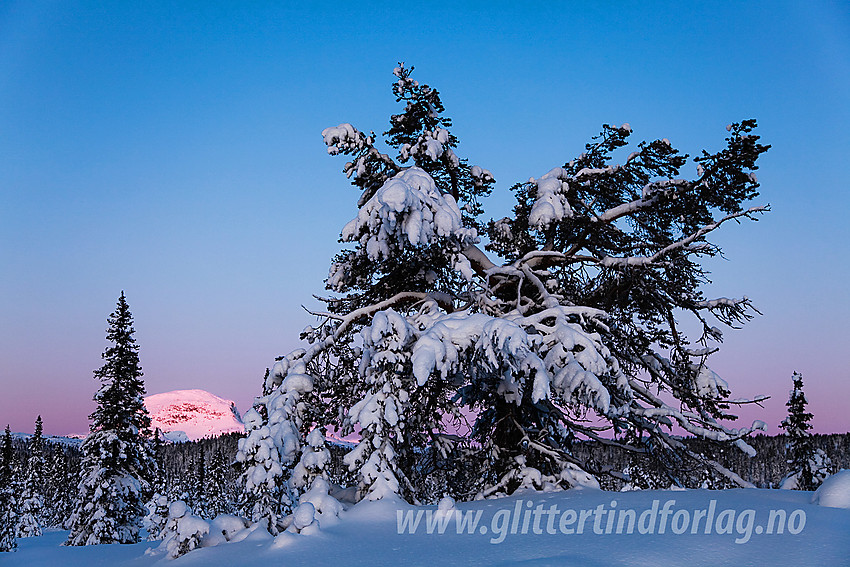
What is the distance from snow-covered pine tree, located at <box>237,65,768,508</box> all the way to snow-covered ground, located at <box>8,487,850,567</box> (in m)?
1.68

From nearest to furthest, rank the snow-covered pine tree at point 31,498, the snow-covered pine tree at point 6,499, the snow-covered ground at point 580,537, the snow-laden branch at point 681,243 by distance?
the snow-covered ground at point 580,537 < the snow-laden branch at point 681,243 < the snow-covered pine tree at point 6,499 < the snow-covered pine tree at point 31,498

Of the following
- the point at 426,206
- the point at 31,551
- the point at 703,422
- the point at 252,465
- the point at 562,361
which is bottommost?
the point at 31,551

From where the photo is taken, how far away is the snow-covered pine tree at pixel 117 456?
24672 mm

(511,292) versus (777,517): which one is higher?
(511,292)

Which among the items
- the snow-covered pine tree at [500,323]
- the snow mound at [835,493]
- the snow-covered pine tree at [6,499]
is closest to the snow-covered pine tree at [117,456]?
the snow-covered pine tree at [6,499]

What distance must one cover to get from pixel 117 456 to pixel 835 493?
27.4m

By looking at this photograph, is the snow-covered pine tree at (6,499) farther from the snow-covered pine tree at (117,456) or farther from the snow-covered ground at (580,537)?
the snow-covered ground at (580,537)

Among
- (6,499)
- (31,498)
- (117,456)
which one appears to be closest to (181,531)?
(117,456)

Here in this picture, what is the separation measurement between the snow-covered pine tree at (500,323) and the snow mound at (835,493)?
9.53 feet

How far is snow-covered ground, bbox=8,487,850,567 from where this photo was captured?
4.04m

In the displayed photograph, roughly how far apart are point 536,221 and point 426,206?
251cm

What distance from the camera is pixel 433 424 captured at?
9922mm

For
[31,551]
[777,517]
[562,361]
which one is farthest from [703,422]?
→ [31,551]

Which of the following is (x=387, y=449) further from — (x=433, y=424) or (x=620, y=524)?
(x=620, y=524)
